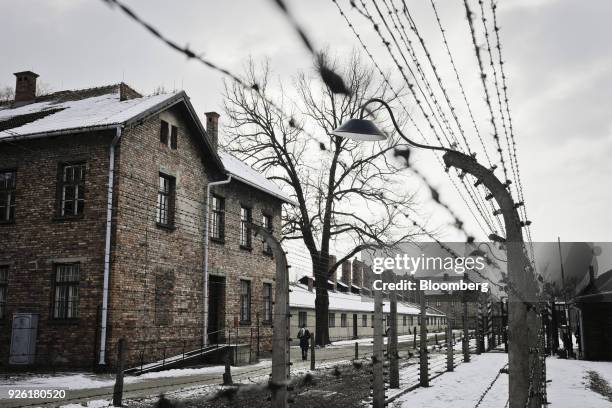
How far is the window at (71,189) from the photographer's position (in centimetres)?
1677

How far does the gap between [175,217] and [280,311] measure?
1285 cm

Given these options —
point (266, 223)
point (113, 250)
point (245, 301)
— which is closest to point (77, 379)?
point (113, 250)

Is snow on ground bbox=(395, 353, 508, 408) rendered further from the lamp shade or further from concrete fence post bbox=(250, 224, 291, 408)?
the lamp shade

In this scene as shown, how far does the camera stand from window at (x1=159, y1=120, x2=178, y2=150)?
61.6ft

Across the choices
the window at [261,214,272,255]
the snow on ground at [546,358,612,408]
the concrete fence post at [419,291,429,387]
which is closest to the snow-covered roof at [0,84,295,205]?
the window at [261,214,272,255]

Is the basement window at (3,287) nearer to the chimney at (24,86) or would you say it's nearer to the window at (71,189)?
the window at (71,189)

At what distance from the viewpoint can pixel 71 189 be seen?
667 inches

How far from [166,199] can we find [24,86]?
8552mm

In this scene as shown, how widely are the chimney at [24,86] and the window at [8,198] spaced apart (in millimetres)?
5801

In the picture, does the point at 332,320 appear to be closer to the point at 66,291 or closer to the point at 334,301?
the point at 334,301

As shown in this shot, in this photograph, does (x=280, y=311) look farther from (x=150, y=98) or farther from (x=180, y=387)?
(x=150, y=98)

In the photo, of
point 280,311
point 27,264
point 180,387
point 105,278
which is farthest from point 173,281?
point 280,311

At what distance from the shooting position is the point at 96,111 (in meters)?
18.3

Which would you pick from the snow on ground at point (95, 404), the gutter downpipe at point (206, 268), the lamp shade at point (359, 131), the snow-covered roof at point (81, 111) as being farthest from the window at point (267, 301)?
the lamp shade at point (359, 131)
